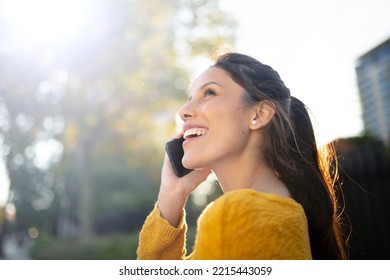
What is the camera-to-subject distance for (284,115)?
151 centimetres

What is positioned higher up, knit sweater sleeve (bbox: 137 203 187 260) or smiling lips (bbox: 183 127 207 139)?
smiling lips (bbox: 183 127 207 139)

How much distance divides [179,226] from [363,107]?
3.25 meters

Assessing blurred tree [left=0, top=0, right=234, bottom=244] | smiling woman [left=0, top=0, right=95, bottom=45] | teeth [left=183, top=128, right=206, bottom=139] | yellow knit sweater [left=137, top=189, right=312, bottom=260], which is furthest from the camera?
blurred tree [left=0, top=0, right=234, bottom=244]

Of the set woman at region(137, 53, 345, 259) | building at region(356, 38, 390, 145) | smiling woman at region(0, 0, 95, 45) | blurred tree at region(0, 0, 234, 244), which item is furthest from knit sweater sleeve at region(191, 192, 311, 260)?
blurred tree at region(0, 0, 234, 244)

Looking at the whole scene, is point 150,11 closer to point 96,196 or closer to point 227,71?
point 227,71

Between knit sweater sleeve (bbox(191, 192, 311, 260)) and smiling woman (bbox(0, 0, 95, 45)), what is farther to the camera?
smiling woman (bbox(0, 0, 95, 45))

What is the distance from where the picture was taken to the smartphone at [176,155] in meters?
1.82

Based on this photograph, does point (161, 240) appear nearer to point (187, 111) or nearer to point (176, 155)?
point (176, 155)

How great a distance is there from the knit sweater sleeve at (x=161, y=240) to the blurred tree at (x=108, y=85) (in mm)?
8661

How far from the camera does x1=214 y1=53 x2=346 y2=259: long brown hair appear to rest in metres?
1.47

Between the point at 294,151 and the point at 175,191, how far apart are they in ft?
1.82

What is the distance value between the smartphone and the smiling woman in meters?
5.93

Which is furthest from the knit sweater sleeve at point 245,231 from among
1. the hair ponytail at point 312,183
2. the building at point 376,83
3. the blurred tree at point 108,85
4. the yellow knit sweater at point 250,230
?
the blurred tree at point 108,85

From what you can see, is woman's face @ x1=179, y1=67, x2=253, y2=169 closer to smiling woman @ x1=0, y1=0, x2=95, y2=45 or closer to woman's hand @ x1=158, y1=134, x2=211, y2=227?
woman's hand @ x1=158, y1=134, x2=211, y2=227
